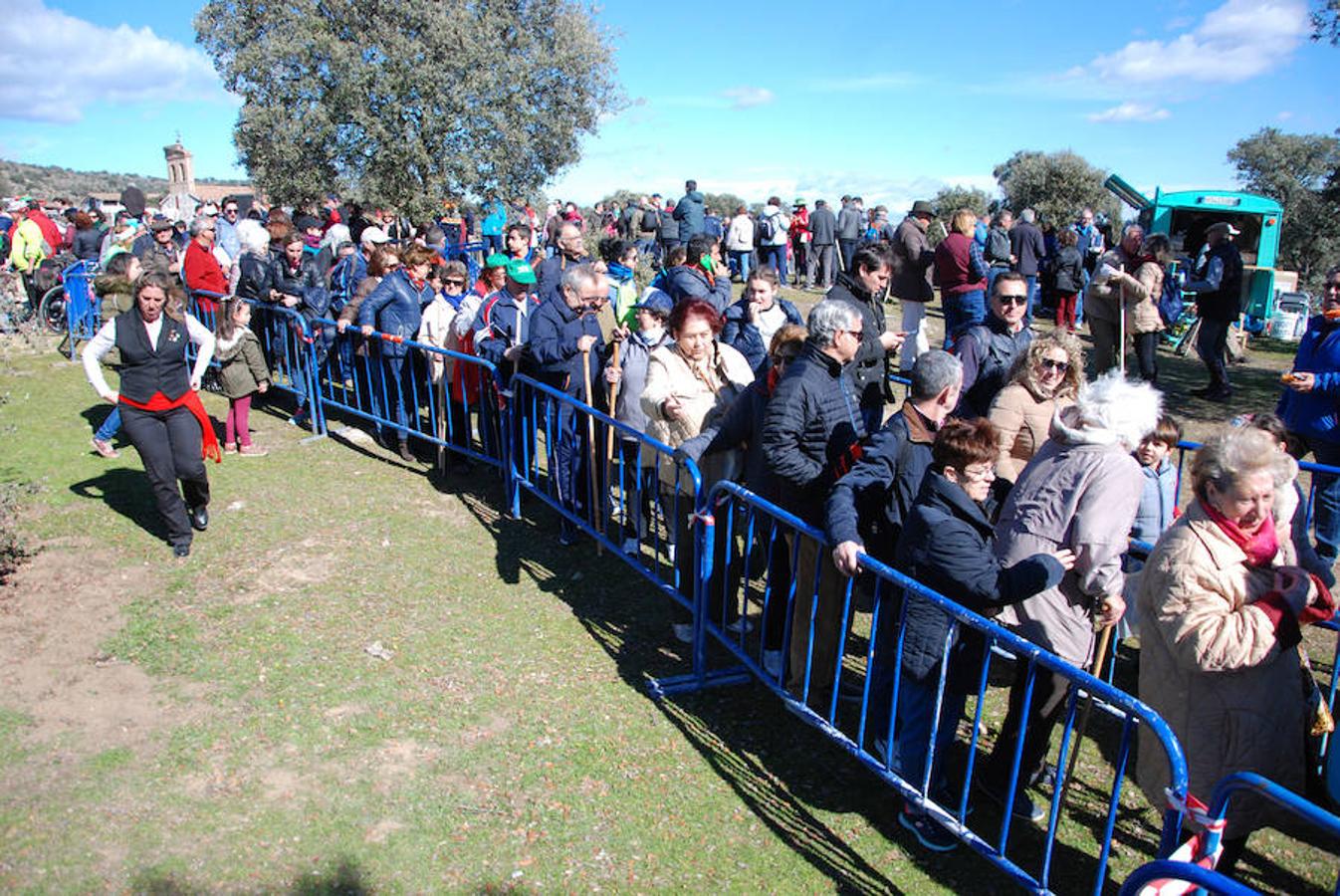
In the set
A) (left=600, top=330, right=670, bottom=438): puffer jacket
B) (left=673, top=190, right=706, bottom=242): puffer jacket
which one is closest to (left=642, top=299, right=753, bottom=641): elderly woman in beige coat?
(left=600, top=330, right=670, bottom=438): puffer jacket

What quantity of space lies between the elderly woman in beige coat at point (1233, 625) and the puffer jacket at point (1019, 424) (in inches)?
53.0

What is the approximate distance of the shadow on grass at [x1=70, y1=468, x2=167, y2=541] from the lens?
6.80 m

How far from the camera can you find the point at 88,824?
12.1 feet

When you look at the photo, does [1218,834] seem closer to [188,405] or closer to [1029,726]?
[1029,726]

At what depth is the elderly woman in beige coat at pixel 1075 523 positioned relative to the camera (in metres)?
3.44

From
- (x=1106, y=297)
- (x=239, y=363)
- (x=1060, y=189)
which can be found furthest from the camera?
(x=1060, y=189)

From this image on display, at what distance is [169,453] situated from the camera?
6.17 m

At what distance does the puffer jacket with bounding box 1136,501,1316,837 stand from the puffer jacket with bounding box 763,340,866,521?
148 centimetres

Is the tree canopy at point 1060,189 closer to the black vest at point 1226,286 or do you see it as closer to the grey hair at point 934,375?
the black vest at point 1226,286

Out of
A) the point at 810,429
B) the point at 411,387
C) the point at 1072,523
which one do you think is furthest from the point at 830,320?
the point at 411,387

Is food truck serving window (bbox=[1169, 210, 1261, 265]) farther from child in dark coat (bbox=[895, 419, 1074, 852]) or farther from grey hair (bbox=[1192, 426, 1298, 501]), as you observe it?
child in dark coat (bbox=[895, 419, 1074, 852])

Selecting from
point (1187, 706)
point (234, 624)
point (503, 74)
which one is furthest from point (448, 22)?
point (1187, 706)

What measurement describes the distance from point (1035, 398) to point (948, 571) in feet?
5.19

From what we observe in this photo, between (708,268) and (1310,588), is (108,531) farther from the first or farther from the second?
(1310,588)
